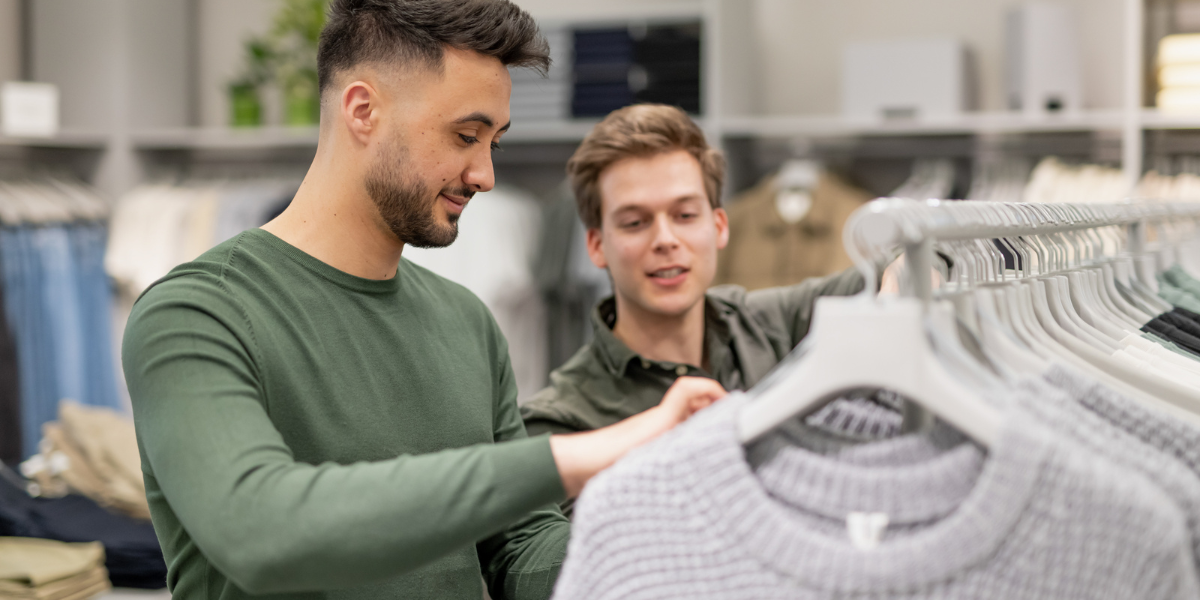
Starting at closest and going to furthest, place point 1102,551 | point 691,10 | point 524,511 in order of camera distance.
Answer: point 1102,551, point 524,511, point 691,10

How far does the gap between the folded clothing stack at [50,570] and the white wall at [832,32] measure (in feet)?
7.72

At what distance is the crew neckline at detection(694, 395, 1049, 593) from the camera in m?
0.60

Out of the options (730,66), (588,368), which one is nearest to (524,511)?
(588,368)

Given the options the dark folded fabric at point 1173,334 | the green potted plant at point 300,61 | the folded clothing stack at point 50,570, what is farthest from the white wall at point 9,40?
the dark folded fabric at point 1173,334

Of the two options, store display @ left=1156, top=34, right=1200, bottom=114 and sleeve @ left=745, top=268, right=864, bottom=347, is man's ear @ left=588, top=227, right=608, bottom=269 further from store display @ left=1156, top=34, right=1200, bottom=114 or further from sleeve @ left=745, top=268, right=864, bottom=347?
store display @ left=1156, top=34, right=1200, bottom=114

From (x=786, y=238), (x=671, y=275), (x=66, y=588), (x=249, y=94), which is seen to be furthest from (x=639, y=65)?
(x=66, y=588)

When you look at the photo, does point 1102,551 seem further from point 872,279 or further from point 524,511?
point 524,511

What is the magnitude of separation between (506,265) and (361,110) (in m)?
2.18

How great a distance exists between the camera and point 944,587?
2.01 feet

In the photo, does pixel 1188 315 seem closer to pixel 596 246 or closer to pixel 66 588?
pixel 596 246

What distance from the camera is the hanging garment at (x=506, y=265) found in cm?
329

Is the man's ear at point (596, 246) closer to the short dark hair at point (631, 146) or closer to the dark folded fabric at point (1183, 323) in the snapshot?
the short dark hair at point (631, 146)

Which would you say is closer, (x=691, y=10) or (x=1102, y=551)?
(x=1102, y=551)

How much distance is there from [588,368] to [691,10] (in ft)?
6.83
